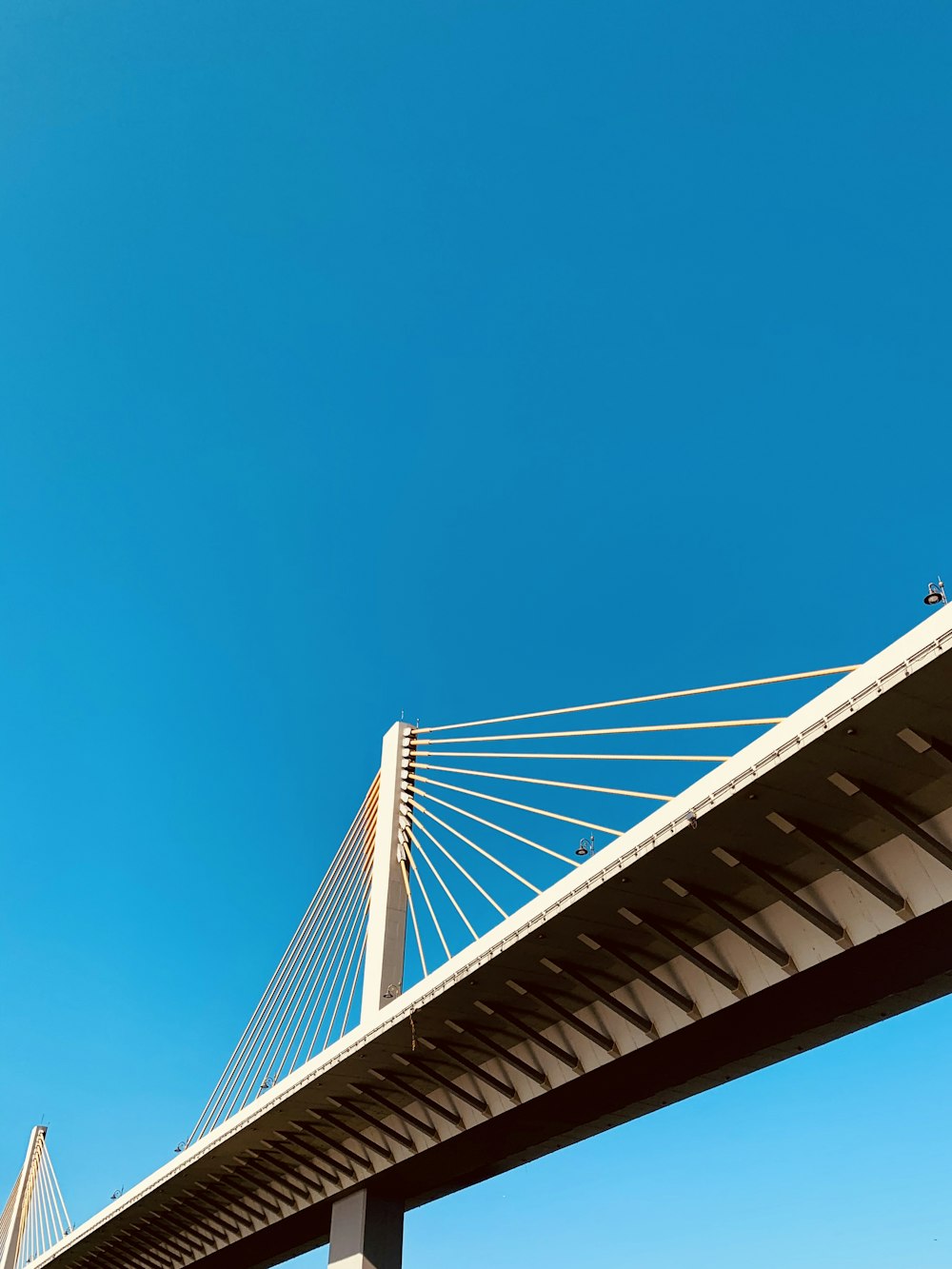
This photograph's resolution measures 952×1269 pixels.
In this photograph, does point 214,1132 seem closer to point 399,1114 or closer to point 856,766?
point 399,1114

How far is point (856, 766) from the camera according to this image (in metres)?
14.9

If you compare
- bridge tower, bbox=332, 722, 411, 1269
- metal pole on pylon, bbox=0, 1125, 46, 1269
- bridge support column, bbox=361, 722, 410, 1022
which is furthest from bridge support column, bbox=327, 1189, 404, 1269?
metal pole on pylon, bbox=0, 1125, 46, 1269

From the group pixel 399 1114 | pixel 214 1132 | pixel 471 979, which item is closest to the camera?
pixel 471 979

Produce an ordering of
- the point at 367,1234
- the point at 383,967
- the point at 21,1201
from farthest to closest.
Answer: the point at 21,1201 < the point at 367,1234 < the point at 383,967

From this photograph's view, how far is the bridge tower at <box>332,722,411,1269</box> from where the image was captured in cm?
2770

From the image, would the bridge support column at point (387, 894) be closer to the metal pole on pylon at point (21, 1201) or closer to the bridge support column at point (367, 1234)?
the bridge support column at point (367, 1234)

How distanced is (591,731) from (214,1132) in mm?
17550

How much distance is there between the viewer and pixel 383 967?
27.6 metres

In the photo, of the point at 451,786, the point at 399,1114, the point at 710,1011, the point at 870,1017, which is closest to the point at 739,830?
the point at 710,1011

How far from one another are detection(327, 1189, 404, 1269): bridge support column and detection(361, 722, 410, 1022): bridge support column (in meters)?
6.80

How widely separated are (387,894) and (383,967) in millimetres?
2032

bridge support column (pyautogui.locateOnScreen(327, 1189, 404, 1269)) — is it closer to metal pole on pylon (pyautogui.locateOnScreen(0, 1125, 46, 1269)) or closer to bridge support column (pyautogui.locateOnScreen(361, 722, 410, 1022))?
bridge support column (pyautogui.locateOnScreen(361, 722, 410, 1022))

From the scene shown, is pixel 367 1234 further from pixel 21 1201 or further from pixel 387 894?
pixel 21 1201

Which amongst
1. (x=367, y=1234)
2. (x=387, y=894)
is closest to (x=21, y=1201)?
(x=367, y=1234)
